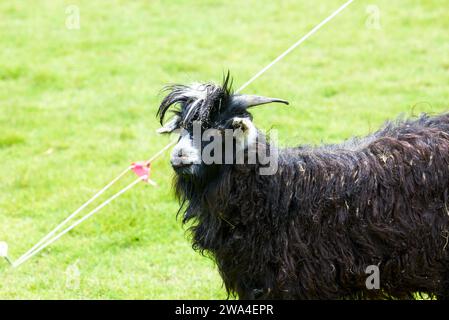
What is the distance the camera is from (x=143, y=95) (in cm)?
1030

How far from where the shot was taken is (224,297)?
20.2ft

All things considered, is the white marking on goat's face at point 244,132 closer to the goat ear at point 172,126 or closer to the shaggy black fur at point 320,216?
the shaggy black fur at point 320,216

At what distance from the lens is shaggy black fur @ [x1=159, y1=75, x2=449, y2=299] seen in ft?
15.2

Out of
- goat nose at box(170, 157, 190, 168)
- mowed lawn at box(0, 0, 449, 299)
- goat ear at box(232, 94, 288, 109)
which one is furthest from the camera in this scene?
mowed lawn at box(0, 0, 449, 299)

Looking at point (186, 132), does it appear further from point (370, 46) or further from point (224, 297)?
point (370, 46)

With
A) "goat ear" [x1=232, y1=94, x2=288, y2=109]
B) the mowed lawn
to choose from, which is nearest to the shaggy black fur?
"goat ear" [x1=232, y1=94, x2=288, y2=109]

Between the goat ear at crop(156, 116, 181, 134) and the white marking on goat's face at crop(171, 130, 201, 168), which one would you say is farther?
the goat ear at crop(156, 116, 181, 134)

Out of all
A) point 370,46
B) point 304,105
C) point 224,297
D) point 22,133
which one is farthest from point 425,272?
point 370,46

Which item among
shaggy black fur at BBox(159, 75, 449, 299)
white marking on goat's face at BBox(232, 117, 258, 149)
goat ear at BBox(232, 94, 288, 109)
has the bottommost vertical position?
shaggy black fur at BBox(159, 75, 449, 299)

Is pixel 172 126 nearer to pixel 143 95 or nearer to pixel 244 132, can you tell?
pixel 244 132

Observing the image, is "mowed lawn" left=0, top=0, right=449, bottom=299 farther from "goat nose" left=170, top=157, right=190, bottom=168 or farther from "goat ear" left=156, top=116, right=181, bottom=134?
"goat nose" left=170, top=157, right=190, bottom=168

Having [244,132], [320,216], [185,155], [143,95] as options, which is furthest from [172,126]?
[143,95]

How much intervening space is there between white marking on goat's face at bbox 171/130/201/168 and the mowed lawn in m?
1.15

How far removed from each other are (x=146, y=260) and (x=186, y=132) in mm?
2458
